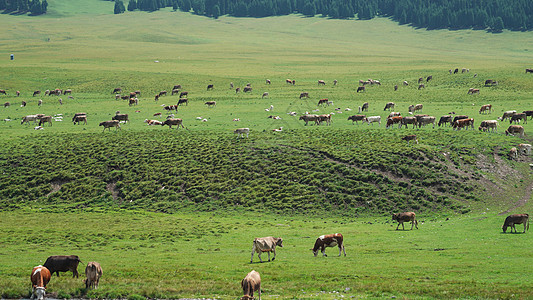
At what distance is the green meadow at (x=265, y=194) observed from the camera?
22.3 m

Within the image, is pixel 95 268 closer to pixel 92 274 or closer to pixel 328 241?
pixel 92 274

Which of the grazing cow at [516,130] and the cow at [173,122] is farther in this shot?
the cow at [173,122]

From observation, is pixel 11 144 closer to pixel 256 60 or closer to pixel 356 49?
pixel 256 60

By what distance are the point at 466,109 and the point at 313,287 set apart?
175ft

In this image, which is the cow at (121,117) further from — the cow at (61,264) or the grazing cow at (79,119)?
the cow at (61,264)

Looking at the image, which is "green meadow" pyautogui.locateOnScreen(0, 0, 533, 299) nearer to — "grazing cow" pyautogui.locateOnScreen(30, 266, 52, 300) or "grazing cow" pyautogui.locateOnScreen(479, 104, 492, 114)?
"grazing cow" pyautogui.locateOnScreen(30, 266, 52, 300)

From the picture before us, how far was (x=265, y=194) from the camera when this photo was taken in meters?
42.0

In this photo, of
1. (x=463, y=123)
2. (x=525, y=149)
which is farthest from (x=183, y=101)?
(x=525, y=149)

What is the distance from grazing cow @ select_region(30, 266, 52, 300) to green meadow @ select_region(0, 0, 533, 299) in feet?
2.08

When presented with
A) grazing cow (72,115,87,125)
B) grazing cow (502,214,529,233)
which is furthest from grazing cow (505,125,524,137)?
grazing cow (72,115,87,125)

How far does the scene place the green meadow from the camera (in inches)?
879

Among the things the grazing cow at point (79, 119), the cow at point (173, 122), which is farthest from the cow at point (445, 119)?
the grazing cow at point (79, 119)

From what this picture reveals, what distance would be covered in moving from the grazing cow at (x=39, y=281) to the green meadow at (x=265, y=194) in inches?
25.0

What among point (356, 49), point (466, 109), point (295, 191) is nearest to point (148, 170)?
point (295, 191)
